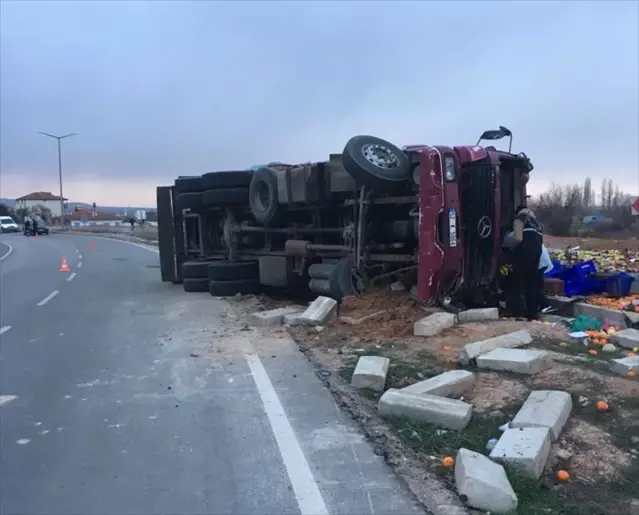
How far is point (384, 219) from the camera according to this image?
31.5 feet

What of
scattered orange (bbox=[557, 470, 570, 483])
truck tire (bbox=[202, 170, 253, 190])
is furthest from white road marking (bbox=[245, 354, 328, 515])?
truck tire (bbox=[202, 170, 253, 190])

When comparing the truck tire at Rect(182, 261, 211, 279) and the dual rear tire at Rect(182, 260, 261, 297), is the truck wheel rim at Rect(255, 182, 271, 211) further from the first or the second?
the truck tire at Rect(182, 261, 211, 279)

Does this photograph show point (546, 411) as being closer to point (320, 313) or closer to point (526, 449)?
point (526, 449)

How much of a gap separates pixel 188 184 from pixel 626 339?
9533 mm

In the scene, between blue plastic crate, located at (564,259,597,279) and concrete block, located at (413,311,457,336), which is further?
blue plastic crate, located at (564,259,597,279)

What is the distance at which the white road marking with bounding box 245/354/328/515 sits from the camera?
376cm

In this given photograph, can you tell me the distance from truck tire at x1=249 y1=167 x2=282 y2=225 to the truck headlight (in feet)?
12.5

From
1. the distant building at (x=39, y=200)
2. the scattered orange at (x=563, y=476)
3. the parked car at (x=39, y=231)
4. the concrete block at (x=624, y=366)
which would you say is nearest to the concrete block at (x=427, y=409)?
the scattered orange at (x=563, y=476)

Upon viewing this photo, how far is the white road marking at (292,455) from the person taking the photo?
376 centimetres

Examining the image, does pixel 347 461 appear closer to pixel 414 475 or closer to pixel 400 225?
pixel 414 475

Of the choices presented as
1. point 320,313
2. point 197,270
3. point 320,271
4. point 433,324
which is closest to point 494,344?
point 433,324

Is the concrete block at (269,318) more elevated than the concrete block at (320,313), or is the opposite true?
the concrete block at (320,313)

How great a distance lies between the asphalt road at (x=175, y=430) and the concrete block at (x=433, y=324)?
1.44 metres

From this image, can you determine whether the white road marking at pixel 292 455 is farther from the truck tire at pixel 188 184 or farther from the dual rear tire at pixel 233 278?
the truck tire at pixel 188 184
